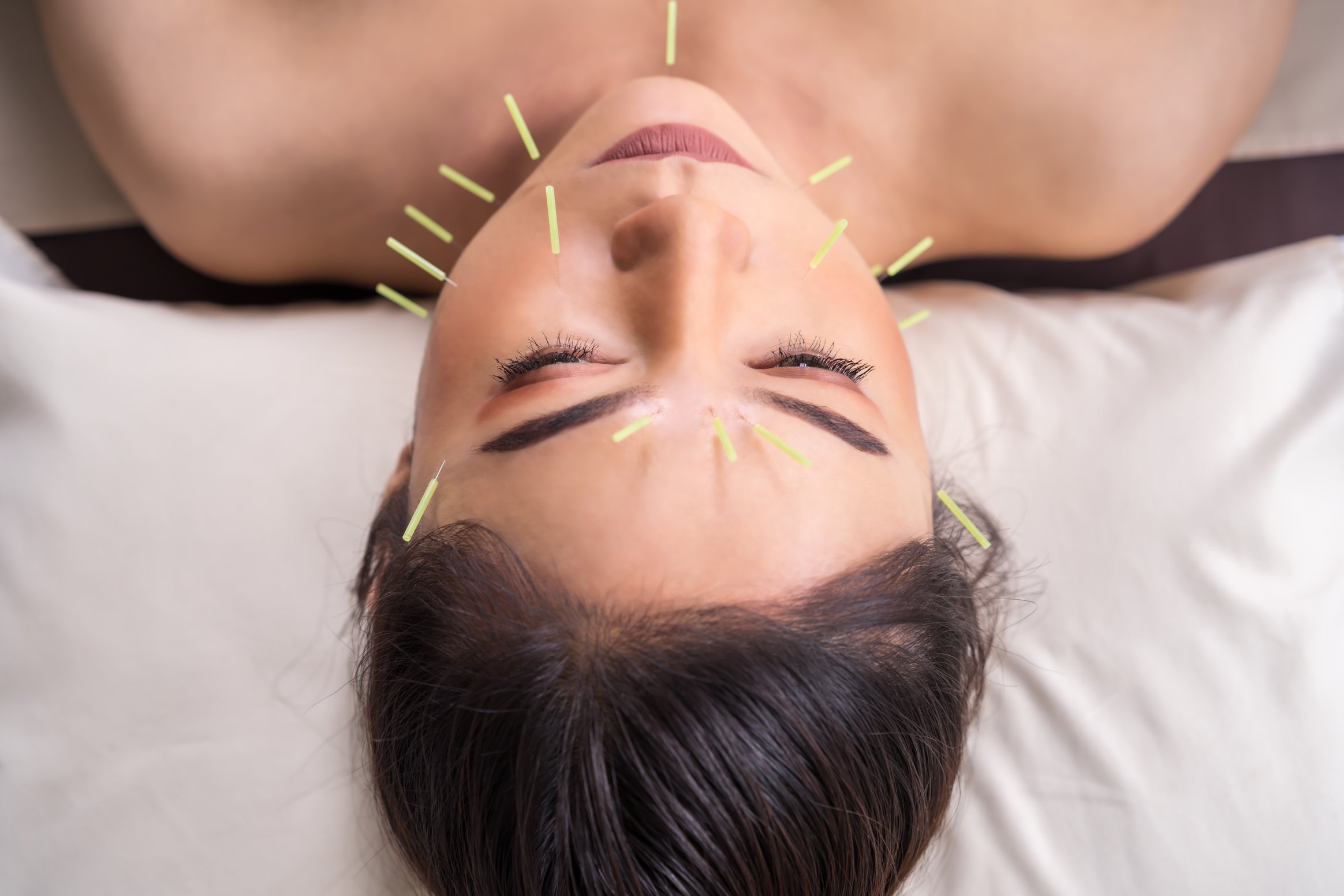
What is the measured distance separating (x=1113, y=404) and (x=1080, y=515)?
209 mm

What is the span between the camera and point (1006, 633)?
1346 millimetres

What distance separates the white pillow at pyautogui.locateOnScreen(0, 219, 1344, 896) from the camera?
1.22 meters

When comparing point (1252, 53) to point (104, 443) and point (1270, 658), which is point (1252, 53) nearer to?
point (1270, 658)

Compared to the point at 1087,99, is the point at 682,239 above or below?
below

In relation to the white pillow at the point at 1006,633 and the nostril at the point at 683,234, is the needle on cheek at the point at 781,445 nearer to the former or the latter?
the nostril at the point at 683,234

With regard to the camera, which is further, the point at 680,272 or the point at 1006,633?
the point at 1006,633

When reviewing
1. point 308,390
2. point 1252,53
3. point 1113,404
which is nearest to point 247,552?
point 308,390

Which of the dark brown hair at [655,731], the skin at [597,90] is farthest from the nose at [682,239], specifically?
the skin at [597,90]

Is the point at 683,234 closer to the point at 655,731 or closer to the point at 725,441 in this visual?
the point at 725,441

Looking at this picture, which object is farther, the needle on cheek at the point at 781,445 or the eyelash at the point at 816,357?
the eyelash at the point at 816,357

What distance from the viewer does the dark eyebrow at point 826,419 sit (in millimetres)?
911

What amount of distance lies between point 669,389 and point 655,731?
1.06 feet

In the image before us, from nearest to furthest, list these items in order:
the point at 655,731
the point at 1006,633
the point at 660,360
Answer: the point at 655,731 < the point at 660,360 < the point at 1006,633

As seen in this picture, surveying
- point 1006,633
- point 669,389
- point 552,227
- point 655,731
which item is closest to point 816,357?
point 669,389
